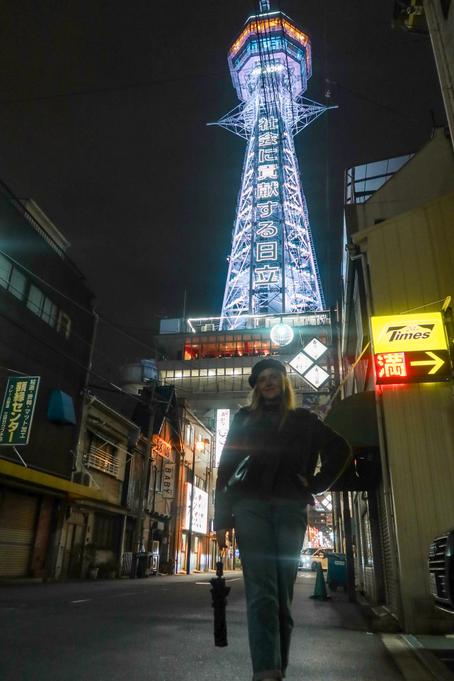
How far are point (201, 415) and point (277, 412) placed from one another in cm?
6267

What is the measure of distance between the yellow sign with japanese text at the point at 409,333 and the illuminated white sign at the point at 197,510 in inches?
1060

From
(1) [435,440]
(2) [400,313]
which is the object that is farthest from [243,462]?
(2) [400,313]

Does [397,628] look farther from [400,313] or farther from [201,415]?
[201,415]

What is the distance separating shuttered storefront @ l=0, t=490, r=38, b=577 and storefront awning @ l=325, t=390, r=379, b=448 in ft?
39.1

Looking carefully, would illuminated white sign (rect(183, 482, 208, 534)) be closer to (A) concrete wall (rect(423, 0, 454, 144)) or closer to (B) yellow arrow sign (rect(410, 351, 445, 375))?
(B) yellow arrow sign (rect(410, 351, 445, 375))

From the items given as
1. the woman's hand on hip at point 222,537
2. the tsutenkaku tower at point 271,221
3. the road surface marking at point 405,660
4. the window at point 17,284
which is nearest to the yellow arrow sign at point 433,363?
the road surface marking at point 405,660

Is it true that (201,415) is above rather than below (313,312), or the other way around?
below

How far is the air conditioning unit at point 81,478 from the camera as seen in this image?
1925cm

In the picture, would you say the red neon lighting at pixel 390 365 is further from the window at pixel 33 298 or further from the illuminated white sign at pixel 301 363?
the window at pixel 33 298

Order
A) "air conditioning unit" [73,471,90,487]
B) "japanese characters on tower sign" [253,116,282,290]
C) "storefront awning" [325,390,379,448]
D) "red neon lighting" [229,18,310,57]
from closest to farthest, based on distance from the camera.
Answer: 1. "storefront awning" [325,390,379,448]
2. "air conditioning unit" [73,471,90,487]
3. "japanese characters on tower sign" [253,116,282,290]
4. "red neon lighting" [229,18,310,57]

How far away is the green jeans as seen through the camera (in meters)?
2.29

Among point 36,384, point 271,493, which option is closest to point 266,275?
point 36,384

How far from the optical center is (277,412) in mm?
2887

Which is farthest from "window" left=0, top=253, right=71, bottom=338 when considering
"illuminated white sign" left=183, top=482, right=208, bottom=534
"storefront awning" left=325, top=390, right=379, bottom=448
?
"illuminated white sign" left=183, top=482, right=208, bottom=534
